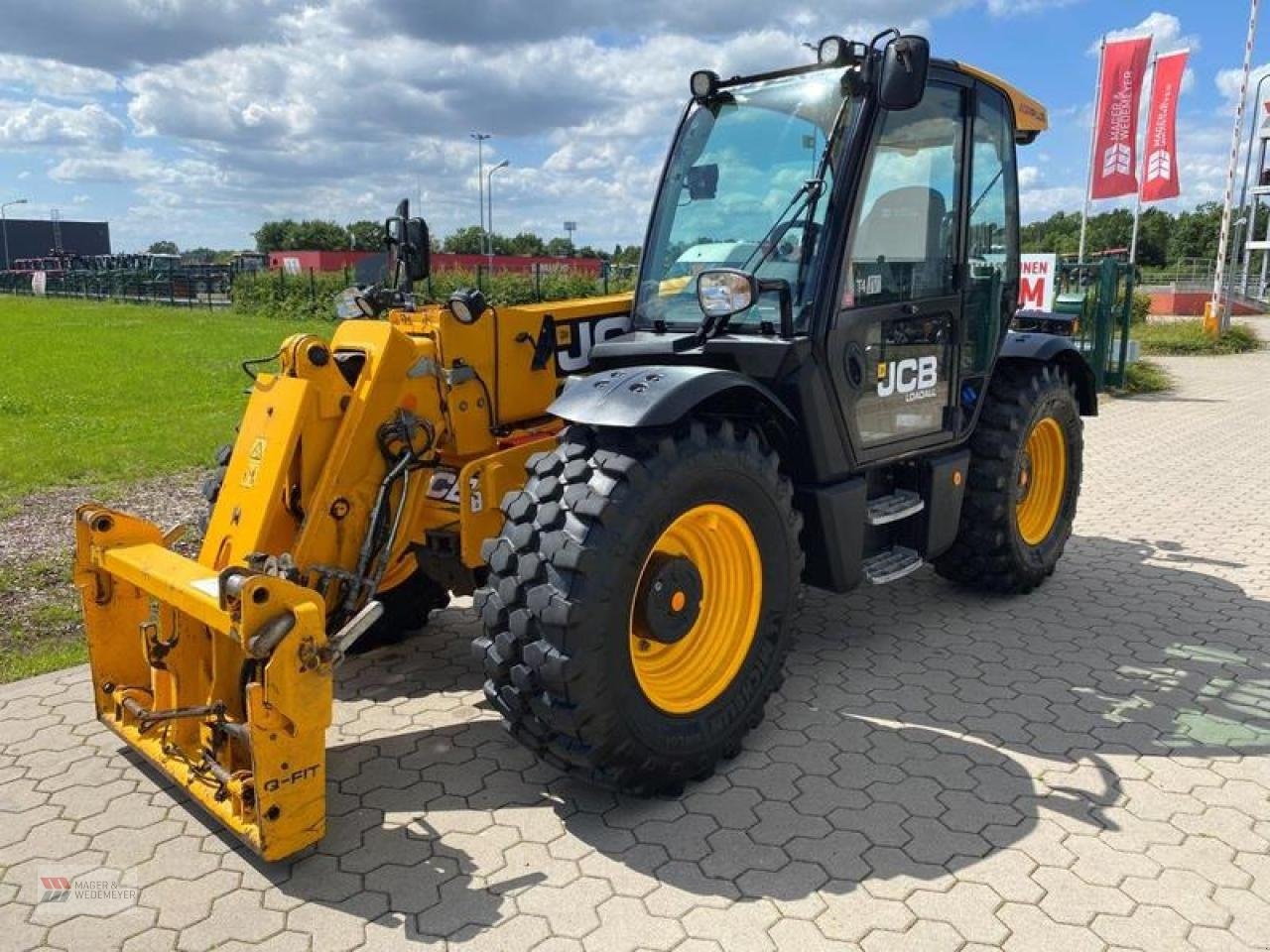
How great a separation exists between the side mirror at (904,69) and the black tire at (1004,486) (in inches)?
85.7

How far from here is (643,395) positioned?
3.35 m

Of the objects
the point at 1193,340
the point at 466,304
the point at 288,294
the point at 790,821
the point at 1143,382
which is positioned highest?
the point at 466,304

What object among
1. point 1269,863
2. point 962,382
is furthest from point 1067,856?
point 962,382

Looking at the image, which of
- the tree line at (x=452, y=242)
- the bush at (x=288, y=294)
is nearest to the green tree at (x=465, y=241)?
the tree line at (x=452, y=242)

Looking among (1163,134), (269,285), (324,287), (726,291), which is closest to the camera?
(726,291)

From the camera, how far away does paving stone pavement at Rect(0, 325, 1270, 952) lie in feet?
9.43

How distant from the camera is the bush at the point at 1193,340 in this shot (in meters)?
22.7

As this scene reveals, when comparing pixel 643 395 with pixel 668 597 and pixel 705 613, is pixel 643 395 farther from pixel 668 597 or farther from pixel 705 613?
pixel 705 613

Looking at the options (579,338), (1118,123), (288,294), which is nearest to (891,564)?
(579,338)

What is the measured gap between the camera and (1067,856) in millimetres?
3186

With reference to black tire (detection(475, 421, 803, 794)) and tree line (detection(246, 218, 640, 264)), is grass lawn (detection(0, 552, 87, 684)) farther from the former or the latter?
tree line (detection(246, 218, 640, 264))

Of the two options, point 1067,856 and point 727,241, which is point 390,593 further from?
point 1067,856

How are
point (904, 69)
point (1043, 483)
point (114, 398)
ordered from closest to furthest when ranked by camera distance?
point (904, 69)
point (1043, 483)
point (114, 398)

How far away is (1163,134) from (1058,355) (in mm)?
18121
